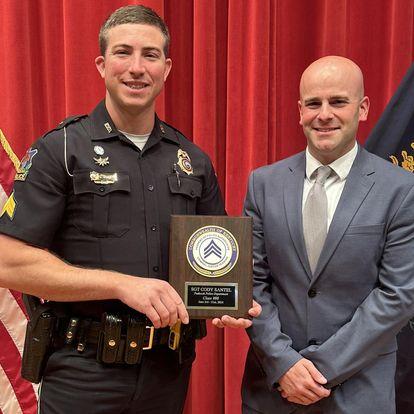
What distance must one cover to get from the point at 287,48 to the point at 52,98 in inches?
41.2

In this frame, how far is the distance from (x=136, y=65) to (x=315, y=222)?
666mm

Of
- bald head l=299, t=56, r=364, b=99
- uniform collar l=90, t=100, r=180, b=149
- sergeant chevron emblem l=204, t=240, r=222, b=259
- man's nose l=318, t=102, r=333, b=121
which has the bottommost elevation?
sergeant chevron emblem l=204, t=240, r=222, b=259

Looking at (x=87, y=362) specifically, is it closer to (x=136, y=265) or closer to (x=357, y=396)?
(x=136, y=265)

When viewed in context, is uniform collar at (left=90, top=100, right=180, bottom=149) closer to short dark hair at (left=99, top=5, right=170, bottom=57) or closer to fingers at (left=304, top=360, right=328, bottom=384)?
short dark hair at (left=99, top=5, right=170, bottom=57)

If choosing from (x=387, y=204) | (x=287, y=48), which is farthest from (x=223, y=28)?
(x=387, y=204)

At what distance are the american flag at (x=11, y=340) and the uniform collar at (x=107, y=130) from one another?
77cm

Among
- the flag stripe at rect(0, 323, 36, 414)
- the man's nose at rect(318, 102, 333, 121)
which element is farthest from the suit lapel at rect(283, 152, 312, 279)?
the flag stripe at rect(0, 323, 36, 414)

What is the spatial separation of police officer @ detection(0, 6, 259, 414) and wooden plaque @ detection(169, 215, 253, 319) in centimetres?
6

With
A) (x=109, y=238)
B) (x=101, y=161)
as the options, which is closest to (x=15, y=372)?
(x=109, y=238)

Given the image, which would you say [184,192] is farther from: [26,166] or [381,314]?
[381,314]

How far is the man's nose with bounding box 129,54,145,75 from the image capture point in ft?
4.97

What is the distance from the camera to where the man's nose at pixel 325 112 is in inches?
62.3

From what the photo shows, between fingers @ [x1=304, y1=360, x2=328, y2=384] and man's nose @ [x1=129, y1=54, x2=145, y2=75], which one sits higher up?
man's nose @ [x1=129, y1=54, x2=145, y2=75]

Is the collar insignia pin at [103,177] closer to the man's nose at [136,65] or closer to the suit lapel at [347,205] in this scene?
the man's nose at [136,65]
